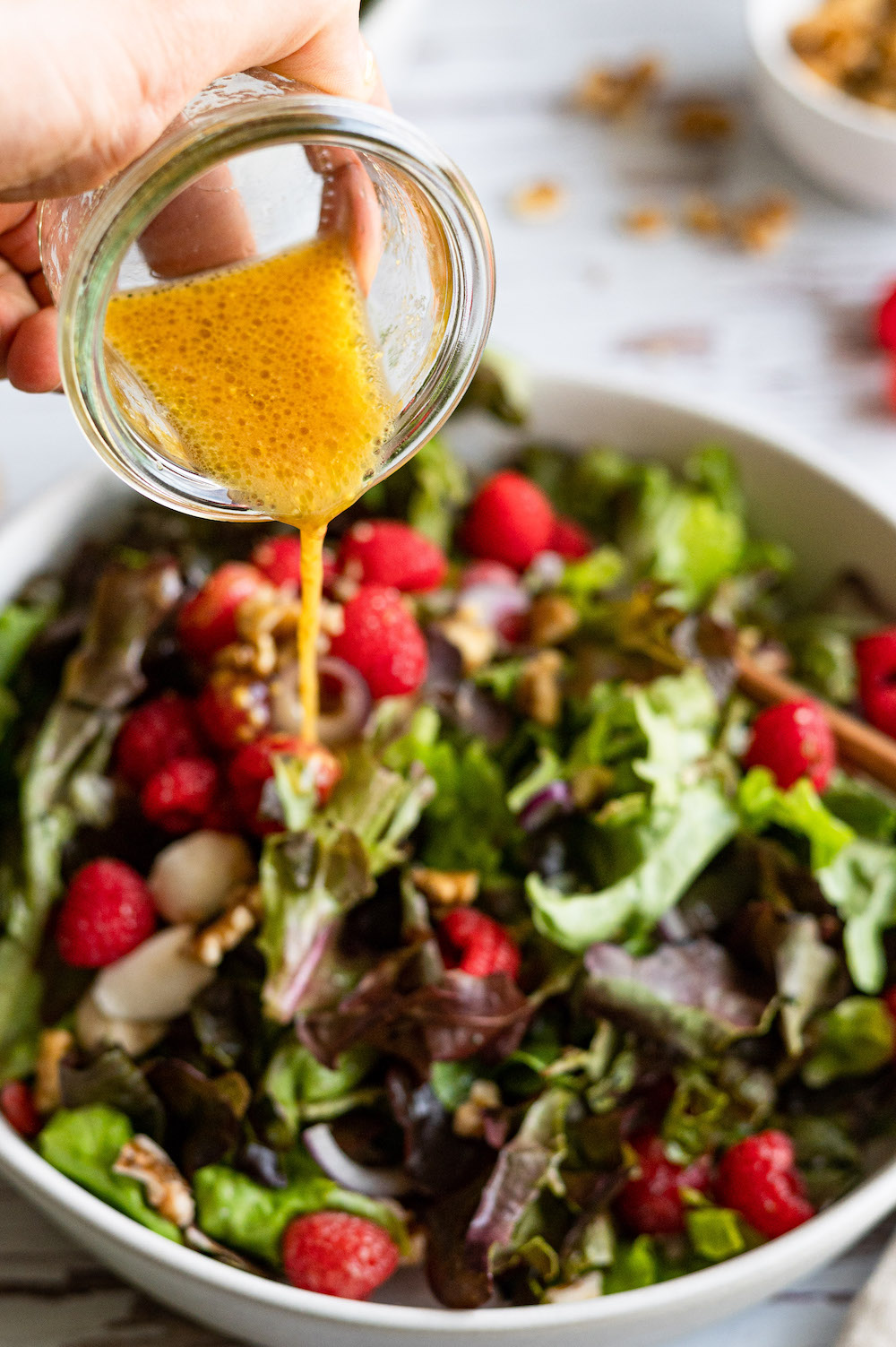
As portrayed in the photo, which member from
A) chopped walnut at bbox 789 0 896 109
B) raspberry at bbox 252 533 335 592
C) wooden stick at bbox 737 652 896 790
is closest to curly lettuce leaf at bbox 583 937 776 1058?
wooden stick at bbox 737 652 896 790

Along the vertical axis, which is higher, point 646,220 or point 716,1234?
point 646,220

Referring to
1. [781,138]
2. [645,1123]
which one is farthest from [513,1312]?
[781,138]

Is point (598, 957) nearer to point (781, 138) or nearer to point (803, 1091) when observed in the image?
point (803, 1091)

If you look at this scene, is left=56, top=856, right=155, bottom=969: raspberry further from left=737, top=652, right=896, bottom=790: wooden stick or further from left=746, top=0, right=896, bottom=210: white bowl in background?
left=746, top=0, right=896, bottom=210: white bowl in background

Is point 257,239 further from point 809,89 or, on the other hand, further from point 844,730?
point 809,89

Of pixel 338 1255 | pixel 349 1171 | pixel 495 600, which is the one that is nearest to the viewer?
pixel 338 1255

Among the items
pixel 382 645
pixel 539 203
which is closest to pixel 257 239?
pixel 382 645

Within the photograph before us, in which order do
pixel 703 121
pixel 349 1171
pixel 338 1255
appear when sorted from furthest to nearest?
pixel 703 121, pixel 349 1171, pixel 338 1255
